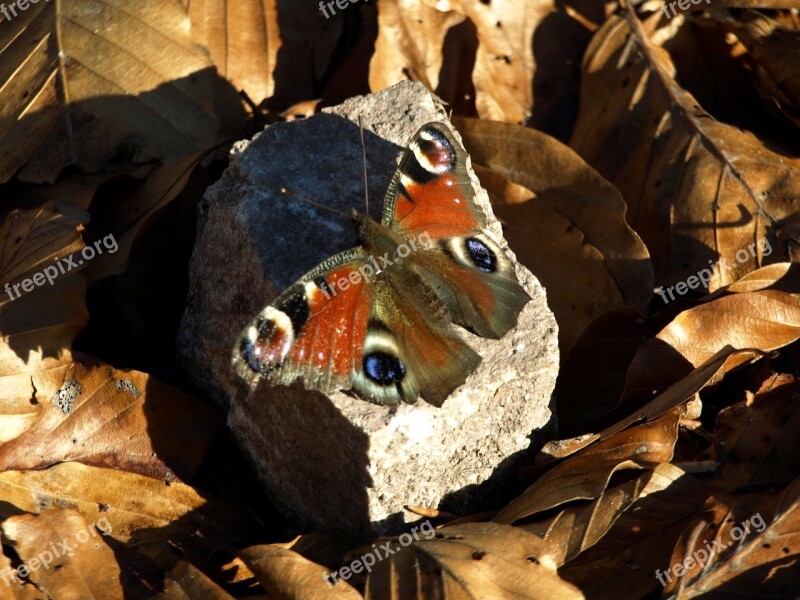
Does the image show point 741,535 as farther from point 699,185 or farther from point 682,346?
point 699,185

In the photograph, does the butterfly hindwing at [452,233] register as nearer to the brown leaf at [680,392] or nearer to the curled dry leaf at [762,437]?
the brown leaf at [680,392]

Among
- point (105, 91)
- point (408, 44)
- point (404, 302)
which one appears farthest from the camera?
point (408, 44)

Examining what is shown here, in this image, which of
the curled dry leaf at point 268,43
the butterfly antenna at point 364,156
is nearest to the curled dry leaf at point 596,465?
the butterfly antenna at point 364,156

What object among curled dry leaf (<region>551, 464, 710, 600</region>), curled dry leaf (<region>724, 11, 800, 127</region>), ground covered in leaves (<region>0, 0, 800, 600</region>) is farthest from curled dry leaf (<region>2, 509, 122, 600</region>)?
curled dry leaf (<region>724, 11, 800, 127</region>)

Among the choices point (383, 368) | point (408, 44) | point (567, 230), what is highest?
point (408, 44)

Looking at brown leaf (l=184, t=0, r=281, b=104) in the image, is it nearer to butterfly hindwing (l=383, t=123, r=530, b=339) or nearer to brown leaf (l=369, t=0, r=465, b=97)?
brown leaf (l=369, t=0, r=465, b=97)

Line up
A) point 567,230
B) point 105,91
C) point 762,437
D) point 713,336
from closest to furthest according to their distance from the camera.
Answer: point 762,437
point 713,336
point 567,230
point 105,91

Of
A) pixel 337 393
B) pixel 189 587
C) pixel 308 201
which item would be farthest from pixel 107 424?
pixel 308 201

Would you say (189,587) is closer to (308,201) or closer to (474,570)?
(474,570)
